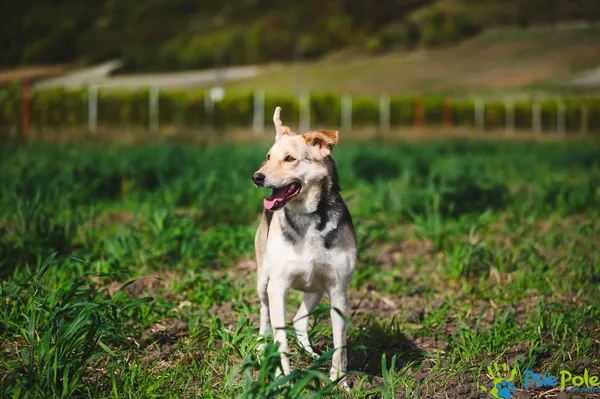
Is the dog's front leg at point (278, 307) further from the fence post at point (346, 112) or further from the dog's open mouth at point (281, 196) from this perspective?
the fence post at point (346, 112)

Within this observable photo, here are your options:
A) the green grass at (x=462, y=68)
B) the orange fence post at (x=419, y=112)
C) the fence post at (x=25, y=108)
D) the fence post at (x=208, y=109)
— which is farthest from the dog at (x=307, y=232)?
the green grass at (x=462, y=68)

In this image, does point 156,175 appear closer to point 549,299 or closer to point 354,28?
point 549,299

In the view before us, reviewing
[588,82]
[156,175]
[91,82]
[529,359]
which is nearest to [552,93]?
[588,82]

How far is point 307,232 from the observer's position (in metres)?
3.56

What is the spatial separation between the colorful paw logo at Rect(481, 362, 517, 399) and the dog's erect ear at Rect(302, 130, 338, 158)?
4.81ft

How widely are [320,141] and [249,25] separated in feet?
154

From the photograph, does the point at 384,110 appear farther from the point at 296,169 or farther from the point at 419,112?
the point at 296,169

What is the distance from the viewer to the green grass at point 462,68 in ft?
155

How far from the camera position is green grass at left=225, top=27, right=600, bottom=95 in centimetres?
4738

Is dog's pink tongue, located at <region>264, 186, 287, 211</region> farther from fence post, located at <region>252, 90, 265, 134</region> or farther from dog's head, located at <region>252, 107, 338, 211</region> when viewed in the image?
fence post, located at <region>252, 90, 265, 134</region>

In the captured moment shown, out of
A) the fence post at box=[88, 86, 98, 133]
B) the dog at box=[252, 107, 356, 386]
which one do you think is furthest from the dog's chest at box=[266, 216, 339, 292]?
the fence post at box=[88, 86, 98, 133]

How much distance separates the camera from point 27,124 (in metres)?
20.5

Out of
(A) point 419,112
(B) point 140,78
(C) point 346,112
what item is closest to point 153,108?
(B) point 140,78

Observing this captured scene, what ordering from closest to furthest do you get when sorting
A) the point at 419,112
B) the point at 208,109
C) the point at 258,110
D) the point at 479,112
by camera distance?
the point at 208,109 < the point at 258,110 < the point at 419,112 < the point at 479,112
